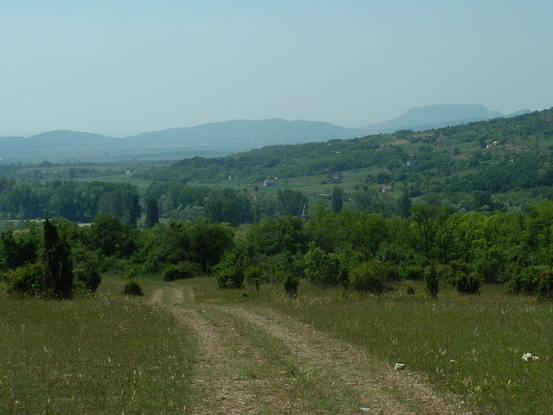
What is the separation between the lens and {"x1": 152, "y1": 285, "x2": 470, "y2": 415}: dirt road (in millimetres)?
9883

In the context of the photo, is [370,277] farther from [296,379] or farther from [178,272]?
[178,272]

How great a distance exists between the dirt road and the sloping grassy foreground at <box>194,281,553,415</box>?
2.05 ft

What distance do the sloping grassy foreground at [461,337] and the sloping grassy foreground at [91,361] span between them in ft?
15.9

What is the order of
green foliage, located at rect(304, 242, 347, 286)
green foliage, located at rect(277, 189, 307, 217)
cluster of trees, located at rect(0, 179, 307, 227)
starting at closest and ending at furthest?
green foliage, located at rect(304, 242, 347, 286)
cluster of trees, located at rect(0, 179, 307, 227)
green foliage, located at rect(277, 189, 307, 217)

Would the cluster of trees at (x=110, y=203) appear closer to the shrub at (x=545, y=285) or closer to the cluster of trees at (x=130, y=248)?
the cluster of trees at (x=130, y=248)

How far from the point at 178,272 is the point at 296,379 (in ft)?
125

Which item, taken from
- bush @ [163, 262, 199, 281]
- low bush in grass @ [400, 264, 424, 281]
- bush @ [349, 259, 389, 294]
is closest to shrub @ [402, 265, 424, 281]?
low bush in grass @ [400, 264, 424, 281]

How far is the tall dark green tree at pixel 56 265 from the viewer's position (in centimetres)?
2447

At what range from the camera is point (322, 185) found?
195 metres

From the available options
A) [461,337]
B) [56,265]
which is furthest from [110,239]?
[461,337]

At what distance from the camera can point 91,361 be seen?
41.1 ft

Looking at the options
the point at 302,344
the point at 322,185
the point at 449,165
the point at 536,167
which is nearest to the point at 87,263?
the point at 302,344

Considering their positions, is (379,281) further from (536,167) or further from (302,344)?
(536,167)

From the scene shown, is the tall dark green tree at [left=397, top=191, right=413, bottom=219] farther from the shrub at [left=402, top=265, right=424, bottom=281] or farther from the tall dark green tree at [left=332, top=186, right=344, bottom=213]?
the shrub at [left=402, top=265, right=424, bottom=281]
